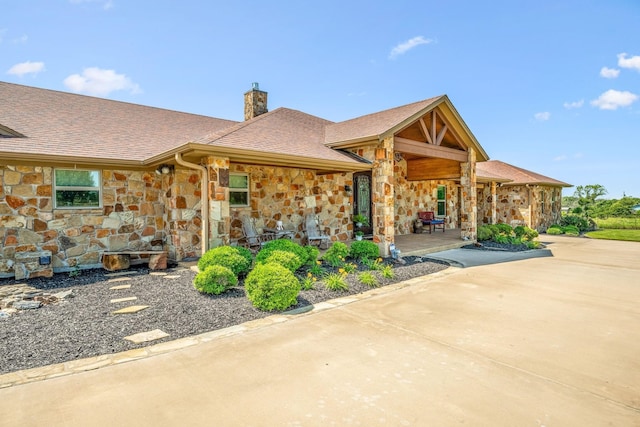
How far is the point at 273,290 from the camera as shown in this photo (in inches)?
196

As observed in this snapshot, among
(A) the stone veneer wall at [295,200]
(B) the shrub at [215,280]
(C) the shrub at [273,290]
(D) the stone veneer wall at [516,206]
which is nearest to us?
(C) the shrub at [273,290]

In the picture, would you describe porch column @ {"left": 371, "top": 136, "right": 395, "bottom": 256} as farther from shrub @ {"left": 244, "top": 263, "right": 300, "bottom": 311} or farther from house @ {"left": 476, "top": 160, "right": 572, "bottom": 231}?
house @ {"left": 476, "top": 160, "right": 572, "bottom": 231}

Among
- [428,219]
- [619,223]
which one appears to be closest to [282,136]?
[428,219]

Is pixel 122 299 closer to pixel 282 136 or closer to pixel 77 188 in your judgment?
pixel 77 188

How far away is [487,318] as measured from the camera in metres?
4.73

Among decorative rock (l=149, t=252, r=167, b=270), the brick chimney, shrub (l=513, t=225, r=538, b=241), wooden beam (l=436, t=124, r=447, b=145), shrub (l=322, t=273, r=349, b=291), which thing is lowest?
shrub (l=322, t=273, r=349, b=291)

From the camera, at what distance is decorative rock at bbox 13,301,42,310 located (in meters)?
5.01

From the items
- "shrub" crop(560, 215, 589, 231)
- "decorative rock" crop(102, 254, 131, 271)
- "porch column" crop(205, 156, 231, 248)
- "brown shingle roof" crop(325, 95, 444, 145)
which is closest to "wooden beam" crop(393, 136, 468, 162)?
"brown shingle roof" crop(325, 95, 444, 145)

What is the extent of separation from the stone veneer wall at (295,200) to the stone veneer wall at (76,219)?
220cm

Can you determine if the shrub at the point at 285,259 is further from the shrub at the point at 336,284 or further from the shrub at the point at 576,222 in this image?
the shrub at the point at 576,222

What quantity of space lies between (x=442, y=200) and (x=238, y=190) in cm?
1090

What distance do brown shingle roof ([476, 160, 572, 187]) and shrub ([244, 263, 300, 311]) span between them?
1295 centimetres

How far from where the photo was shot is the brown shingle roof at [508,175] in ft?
53.9

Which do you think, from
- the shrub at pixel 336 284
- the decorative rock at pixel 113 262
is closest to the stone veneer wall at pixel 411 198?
the shrub at pixel 336 284
